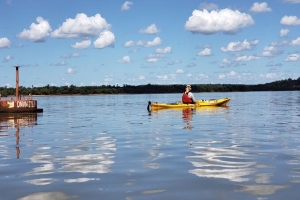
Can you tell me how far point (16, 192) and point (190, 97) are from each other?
37731 millimetres

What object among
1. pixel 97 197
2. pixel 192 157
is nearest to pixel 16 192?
pixel 97 197

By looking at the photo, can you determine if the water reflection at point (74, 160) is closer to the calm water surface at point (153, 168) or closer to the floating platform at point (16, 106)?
the calm water surface at point (153, 168)

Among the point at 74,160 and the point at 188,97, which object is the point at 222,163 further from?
the point at 188,97

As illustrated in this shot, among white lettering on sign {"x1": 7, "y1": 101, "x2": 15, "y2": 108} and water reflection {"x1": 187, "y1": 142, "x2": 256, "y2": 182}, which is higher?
white lettering on sign {"x1": 7, "y1": 101, "x2": 15, "y2": 108}

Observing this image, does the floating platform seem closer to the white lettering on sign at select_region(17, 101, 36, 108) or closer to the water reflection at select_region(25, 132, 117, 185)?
the white lettering on sign at select_region(17, 101, 36, 108)

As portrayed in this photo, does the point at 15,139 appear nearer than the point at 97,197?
No

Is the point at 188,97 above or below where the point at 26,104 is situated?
above

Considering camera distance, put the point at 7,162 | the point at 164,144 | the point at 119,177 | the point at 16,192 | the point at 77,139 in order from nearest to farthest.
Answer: the point at 16,192 → the point at 119,177 → the point at 7,162 → the point at 164,144 → the point at 77,139

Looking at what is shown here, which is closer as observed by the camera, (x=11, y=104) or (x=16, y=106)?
(x=11, y=104)

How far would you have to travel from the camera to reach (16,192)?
910 centimetres

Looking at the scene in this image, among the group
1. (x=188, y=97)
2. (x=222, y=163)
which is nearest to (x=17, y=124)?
(x=188, y=97)

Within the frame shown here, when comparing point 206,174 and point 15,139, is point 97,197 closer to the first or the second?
point 206,174

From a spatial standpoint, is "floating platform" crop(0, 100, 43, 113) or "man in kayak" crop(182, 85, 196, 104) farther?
"floating platform" crop(0, 100, 43, 113)

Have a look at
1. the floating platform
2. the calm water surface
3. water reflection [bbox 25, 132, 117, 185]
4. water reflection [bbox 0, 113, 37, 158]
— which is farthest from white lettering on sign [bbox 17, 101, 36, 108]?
water reflection [bbox 25, 132, 117, 185]
